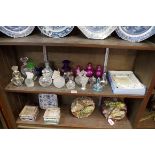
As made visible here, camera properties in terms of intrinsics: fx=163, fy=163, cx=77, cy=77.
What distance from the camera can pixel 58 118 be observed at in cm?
137

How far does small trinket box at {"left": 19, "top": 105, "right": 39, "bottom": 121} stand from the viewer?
1.41 meters

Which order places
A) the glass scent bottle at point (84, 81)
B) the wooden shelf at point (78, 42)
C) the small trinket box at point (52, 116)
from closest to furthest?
the wooden shelf at point (78, 42), the glass scent bottle at point (84, 81), the small trinket box at point (52, 116)

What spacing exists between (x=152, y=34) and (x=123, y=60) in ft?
1.13

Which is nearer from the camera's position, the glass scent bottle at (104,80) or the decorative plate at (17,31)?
the decorative plate at (17,31)

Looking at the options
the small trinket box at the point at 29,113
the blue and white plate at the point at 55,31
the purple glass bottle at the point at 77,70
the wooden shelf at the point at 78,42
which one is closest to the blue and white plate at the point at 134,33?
the wooden shelf at the point at 78,42

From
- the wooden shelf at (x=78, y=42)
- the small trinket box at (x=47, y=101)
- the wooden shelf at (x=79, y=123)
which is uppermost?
the wooden shelf at (x=78, y=42)

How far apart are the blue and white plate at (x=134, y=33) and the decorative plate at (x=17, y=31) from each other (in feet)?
1.82

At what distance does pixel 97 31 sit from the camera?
3.27ft

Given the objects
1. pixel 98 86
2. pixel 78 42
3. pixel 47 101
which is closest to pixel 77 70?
pixel 98 86

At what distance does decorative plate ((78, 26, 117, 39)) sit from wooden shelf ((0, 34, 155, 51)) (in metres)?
0.03

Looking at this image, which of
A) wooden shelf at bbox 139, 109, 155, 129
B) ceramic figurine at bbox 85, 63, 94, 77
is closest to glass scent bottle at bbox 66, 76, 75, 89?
ceramic figurine at bbox 85, 63, 94, 77

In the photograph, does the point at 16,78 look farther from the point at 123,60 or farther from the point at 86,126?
the point at 123,60

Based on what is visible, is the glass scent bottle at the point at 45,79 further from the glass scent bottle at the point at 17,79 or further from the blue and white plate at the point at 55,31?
the blue and white plate at the point at 55,31

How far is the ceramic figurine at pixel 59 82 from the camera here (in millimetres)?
1208
